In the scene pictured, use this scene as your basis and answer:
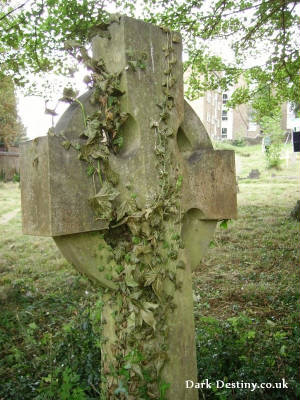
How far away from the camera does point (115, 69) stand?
1.88 meters

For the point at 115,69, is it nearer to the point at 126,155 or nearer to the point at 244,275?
the point at 126,155

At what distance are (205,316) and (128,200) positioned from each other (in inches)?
83.0

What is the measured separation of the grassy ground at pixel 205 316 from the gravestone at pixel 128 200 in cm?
35

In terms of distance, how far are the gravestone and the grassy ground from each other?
35 centimetres

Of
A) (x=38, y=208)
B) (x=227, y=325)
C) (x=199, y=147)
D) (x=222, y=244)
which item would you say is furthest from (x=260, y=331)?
(x=222, y=244)

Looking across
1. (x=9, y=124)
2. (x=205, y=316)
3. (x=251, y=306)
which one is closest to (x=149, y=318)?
(x=205, y=316)

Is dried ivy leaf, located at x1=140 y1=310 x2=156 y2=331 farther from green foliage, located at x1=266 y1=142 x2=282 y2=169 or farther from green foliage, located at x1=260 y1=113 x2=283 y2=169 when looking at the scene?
green foliage, located at x1=266 y1=142 x2=282 y2=169

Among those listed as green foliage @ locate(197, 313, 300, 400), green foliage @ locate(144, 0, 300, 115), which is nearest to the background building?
green foliage @ locate(144, 0, 300, 115)

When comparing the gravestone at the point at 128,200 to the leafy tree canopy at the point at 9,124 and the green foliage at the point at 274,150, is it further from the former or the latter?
the leafy tree canopy at the point at 9,124

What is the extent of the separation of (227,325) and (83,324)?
3.94 ft

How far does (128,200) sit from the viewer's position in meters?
1.83

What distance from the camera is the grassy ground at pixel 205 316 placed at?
7.47ft

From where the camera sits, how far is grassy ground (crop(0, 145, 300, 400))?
7.47 ft

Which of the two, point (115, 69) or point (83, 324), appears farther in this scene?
point (83, 324)
